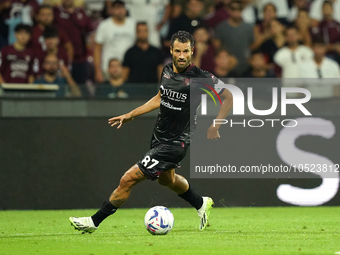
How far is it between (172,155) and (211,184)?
3625 millimetres

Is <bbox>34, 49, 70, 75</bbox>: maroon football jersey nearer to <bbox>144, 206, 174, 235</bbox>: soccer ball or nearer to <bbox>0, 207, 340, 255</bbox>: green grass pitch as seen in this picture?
<bbox>0, 207, 340, 255</bbox>: green grass pitch

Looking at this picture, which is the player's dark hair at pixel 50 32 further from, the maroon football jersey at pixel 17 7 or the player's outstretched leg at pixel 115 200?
the player's outstretched leg at pixel 115 200

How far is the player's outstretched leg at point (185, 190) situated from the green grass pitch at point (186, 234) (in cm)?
19

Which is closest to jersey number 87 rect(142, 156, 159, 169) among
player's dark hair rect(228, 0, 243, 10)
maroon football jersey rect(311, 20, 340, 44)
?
player's dark hair rect(228, 0, 243, 10)

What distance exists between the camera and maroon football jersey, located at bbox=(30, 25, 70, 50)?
1182 centimetres

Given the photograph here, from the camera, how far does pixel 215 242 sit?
6320 mm

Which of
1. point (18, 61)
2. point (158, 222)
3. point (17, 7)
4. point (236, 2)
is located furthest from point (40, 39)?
point (158, 222)

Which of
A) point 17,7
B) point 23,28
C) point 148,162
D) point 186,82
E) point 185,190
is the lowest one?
point 185,190

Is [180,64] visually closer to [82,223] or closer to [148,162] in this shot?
[148,162]

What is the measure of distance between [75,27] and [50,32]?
94 centimetres

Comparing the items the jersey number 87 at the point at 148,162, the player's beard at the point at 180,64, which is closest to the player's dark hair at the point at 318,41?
the player's beard at the point at 180,64

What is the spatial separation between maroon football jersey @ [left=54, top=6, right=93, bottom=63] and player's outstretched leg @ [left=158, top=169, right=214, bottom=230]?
5.48 meters

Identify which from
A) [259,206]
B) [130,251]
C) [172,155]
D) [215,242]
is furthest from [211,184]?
[130,251]

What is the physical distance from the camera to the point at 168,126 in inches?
289
